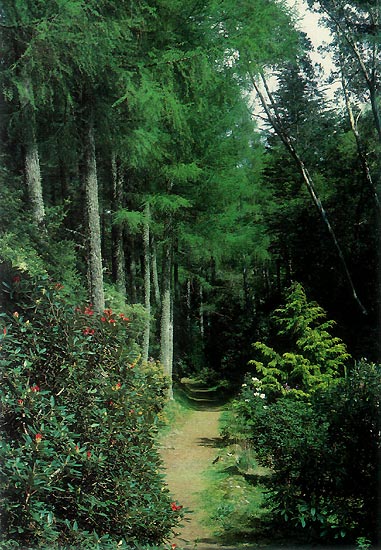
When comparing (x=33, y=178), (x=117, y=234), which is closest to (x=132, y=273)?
(x=117, y=234)

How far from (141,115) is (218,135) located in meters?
5.84

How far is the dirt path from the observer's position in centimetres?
667


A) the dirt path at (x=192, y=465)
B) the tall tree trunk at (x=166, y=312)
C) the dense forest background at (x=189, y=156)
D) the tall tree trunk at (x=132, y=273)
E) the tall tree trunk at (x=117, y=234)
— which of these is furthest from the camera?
the tall tree trunk at (x=132, y=273)

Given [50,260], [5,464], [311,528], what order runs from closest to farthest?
[5,464]
[311,528]
[50,260]

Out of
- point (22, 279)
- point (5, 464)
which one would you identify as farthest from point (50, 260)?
point (5, 464)

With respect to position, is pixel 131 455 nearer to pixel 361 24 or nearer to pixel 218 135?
pixel 218 135

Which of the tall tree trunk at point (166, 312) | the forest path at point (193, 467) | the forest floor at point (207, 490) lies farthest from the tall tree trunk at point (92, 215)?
the tall tree trunk at point (166, 312)

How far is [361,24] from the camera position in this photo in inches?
590

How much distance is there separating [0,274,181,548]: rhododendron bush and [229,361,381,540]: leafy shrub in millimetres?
2316

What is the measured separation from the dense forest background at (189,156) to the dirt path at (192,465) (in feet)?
8.20

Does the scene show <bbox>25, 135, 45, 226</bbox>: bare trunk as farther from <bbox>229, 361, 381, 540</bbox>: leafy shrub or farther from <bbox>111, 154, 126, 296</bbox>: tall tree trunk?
<bbox>111, 154, 126, 296</bbox>: tall tree trunk

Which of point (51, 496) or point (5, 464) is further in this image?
point (51, 496)

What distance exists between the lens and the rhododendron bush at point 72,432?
281cm

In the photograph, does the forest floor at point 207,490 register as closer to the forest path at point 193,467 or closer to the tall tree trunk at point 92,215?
the forest path at point 193,467
